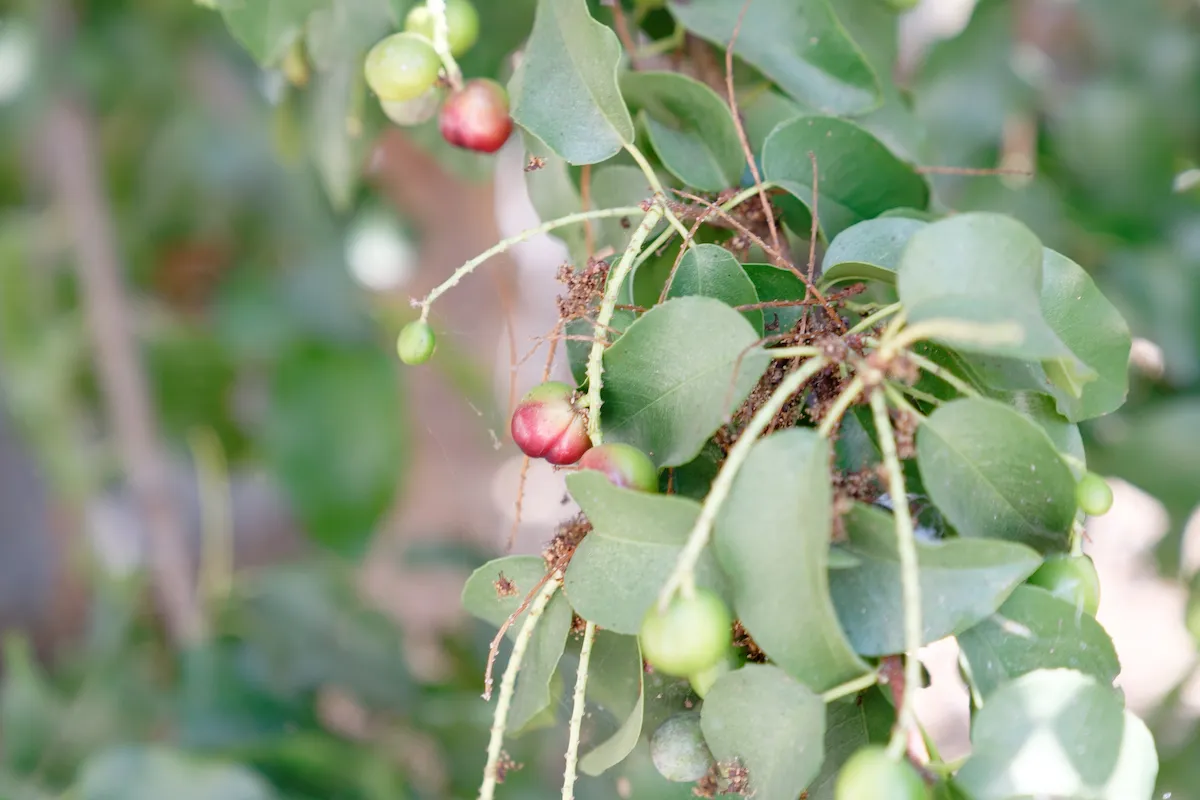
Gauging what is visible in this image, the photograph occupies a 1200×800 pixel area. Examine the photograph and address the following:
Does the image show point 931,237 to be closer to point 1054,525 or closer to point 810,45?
point 1054,525

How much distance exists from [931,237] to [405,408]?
936 millimetres

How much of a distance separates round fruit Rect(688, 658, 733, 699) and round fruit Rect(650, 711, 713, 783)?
0.02m

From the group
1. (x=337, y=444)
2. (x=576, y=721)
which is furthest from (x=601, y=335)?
(x=337, y=444)

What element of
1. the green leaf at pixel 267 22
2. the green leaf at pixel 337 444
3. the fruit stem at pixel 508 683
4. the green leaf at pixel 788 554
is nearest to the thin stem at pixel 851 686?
the green leaf at pixel 788 554

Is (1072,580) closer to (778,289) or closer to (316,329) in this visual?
(778,289)

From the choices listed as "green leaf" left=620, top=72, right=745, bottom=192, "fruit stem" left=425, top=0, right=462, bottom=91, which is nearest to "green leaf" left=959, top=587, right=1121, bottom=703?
"green leaf" left=620, top=72, right=745, bottom=192

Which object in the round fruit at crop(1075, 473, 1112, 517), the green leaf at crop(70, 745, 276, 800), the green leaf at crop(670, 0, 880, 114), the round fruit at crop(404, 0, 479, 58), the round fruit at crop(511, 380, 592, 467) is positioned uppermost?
the round fruit at crop(404, 0, 479, 58)

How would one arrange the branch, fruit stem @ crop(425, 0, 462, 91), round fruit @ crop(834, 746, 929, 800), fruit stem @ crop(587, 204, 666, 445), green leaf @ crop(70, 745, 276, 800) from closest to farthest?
1. round fruit @ crop(834, 746, 929, 800)
2. fruit stem @ crop(587, 204, 666, 445)
3. fruit stem @ crop(425, 0, 462, 91)
4. green leaf @ crop(70, 745, 276, 800)
5. the branch

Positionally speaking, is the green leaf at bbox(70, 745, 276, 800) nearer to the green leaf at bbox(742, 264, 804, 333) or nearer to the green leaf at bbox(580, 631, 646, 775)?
the green leaf at bbox(580, 631, 646, 775)

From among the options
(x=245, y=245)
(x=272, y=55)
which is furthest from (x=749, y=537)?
(x=245, y=245)

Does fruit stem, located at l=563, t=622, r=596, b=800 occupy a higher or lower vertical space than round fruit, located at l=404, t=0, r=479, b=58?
lower

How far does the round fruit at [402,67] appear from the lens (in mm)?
480

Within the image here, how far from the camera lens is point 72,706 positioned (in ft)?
3.21

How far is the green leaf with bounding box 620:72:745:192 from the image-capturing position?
18.2 inches
